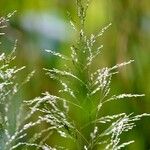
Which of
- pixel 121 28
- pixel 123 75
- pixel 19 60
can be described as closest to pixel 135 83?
pixel 123 75

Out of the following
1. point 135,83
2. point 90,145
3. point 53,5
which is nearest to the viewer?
point 90,145

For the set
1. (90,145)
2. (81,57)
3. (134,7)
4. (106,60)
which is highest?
(134,7)

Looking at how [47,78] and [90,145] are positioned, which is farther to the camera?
[47,78]

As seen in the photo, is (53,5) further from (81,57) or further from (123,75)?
(81,57)

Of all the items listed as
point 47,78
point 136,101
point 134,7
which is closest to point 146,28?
point 134,7

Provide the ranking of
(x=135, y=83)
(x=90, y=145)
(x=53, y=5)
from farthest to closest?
(x=53, y=5) < (x=135, y=83) < (x=90, y=145)

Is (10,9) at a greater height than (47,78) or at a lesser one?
greater
